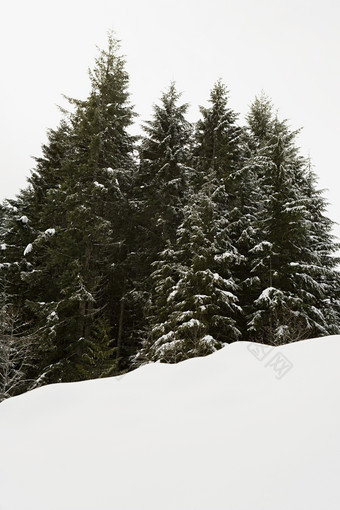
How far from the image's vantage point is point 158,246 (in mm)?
16859

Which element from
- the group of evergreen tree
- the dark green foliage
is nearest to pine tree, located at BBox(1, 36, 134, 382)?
the group of evergreen tree

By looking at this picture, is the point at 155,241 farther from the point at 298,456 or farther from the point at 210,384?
the point at 298,456

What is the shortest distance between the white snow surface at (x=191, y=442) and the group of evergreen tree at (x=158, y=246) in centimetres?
663

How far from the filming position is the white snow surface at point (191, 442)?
2.17 metres

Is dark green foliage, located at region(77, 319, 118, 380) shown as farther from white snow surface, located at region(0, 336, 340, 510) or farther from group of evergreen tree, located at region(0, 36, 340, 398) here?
white snow surface, located at region(0, 336, 340, 510)

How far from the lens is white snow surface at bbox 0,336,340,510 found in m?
2.17

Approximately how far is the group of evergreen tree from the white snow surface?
21.8 feet

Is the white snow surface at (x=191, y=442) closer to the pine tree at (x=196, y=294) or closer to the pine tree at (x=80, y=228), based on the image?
the pine tree at (x=196, y=294)

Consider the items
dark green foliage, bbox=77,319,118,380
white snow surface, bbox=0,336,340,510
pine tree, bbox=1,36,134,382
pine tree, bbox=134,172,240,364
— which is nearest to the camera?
white snow surface, bbox=0,336,340,510

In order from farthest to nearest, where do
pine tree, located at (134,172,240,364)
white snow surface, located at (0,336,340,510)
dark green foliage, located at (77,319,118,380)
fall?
dark green foliage, located at (77,319,118,380) → pine tree, located at (134,172,240,364) → white snow surface, located at (0,336,340,510)

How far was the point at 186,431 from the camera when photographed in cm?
304

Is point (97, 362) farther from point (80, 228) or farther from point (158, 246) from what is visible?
point (158, 246)

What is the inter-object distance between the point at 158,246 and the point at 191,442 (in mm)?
14188

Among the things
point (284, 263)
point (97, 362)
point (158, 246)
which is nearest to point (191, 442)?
point (97, 362)
